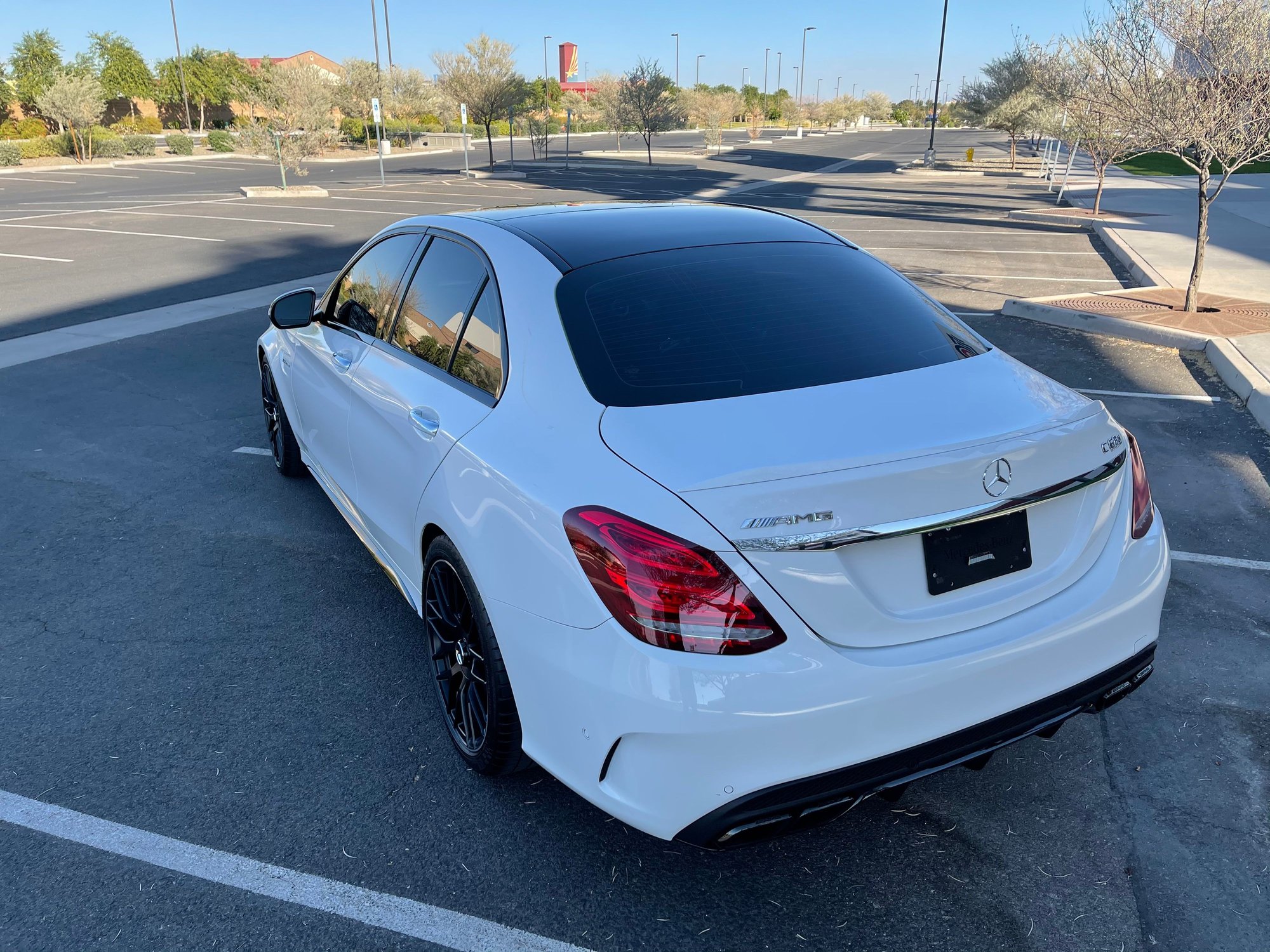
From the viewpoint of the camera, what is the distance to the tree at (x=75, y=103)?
136 feet

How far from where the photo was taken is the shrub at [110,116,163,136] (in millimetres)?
60219

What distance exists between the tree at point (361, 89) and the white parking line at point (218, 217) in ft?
109

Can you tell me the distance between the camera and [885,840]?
280cm

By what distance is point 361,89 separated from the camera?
5453 cm

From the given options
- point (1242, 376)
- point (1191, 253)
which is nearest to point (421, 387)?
point (1242, 376)

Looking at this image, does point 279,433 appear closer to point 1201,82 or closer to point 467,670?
point 467,670

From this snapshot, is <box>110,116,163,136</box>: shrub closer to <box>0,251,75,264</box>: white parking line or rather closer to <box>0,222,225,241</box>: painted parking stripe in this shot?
<box>0,222,225,241</box>: painted parking stripe

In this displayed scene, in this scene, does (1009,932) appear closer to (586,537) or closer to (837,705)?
(837,705)

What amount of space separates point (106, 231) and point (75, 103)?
100 feet

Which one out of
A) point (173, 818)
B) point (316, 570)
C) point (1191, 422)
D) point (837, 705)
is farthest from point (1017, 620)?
point (1191, 422)

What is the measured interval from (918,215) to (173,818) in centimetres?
2093

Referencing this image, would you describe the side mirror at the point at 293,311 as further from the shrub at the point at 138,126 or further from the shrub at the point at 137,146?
the shrub at the point at 138,126

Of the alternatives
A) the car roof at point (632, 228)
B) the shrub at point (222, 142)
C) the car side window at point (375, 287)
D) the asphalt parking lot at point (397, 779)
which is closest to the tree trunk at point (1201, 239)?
the asphalt parking lot at point (397, 779)

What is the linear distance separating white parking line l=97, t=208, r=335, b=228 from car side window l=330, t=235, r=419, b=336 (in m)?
15.9
